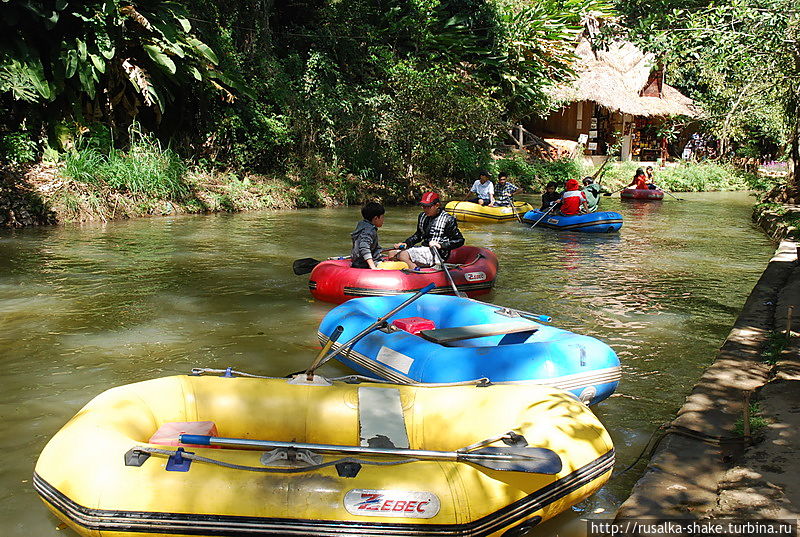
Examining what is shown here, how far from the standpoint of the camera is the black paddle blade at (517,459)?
313 cm

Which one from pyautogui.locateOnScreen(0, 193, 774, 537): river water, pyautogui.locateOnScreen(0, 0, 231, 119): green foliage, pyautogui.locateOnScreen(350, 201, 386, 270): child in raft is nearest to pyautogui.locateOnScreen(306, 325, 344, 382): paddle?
pyautogui.locateOnScreen(0, 193, 774, 537): river water

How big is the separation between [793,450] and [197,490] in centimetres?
281

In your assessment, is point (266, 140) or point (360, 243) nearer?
point (360, 243)

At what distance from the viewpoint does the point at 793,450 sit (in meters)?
3.45

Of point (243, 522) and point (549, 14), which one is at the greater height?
point (549, 14)

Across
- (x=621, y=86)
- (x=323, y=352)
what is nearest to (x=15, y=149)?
(x=323, y=352)

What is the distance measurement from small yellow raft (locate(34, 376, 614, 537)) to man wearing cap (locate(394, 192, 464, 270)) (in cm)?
409

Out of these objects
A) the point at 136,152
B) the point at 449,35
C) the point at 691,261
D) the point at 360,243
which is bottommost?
the point at 691,261

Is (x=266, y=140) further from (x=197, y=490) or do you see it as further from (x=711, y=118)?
A: (x=711, y=118)

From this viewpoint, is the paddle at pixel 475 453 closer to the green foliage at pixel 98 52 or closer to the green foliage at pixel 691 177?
the green foliage at pixel 98 52

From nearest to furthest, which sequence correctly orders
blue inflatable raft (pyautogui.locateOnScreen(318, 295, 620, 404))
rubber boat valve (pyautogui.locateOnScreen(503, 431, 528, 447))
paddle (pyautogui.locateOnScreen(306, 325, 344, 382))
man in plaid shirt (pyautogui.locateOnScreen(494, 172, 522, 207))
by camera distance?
rubber boat valve (pyautogui.locateOnScreen(503, 431, 528, 447)), paddle (pyautogui.locateOnScreen(306, 325, 344, 382)), blue inflatable raft (pyautogui.locateOnScreen(318, 295, 620, 404)), man in plaid shirt (pyautogui.locateOnScreen(494, 172, 522, 207))

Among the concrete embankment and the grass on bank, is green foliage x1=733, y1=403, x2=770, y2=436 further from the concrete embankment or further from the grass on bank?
the grass on bank

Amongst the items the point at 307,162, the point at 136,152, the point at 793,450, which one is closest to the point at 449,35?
the point at 307,162

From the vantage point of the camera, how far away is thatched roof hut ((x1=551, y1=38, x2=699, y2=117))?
25.3 m
